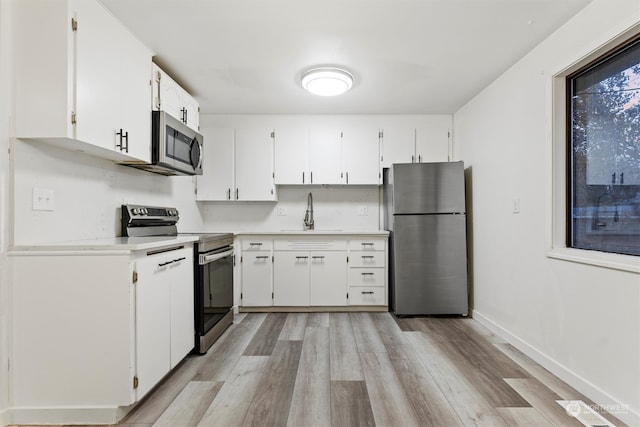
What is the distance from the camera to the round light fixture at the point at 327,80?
2626 millimetres

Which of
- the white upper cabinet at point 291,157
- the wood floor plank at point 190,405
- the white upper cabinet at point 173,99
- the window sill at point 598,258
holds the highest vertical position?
the white upper cabinet at point 173,99

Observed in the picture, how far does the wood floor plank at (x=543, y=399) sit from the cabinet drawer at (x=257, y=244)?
2.42m

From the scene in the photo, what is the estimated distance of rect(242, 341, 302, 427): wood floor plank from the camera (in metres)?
1.64

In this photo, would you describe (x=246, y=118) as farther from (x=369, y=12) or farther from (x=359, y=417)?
(x=359, y=417)

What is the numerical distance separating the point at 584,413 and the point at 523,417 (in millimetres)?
347

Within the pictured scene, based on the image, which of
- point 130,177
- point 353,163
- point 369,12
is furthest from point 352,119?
point 130,177

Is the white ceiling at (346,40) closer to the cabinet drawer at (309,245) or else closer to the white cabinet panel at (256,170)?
the white cabinet panel at (256,170)

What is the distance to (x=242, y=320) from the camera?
329 centimetres

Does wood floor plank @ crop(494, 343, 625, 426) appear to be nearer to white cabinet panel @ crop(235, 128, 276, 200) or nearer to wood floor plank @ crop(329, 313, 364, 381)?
wood floor plank @ crop(329, 313, 364, 381)

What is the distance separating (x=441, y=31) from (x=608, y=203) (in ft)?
4.82

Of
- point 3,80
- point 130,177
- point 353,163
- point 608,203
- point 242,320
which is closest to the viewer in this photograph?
point 3,80

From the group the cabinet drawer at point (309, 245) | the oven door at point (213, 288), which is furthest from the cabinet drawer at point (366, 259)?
the oven door at point (213, 288)

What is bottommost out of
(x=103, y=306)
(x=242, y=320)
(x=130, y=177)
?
(x=242, y=320)

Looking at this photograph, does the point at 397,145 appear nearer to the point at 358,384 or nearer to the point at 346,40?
the point at 346,40
